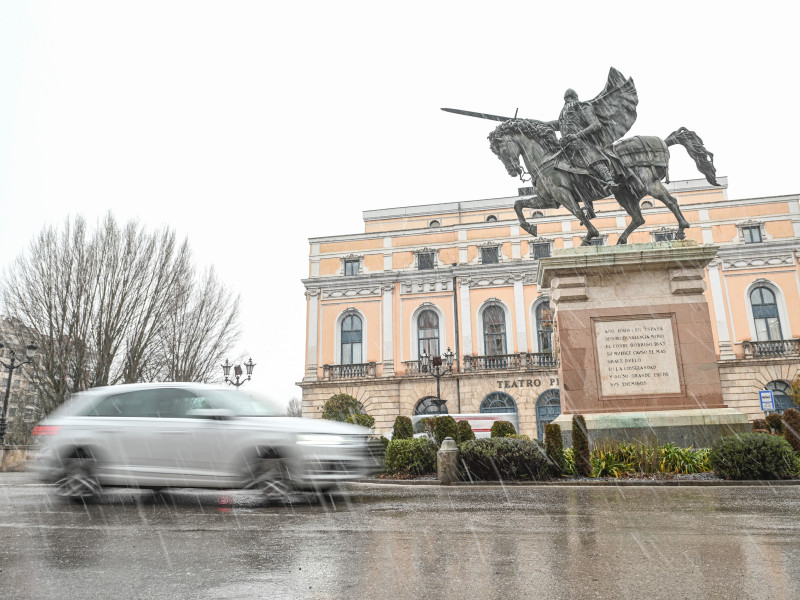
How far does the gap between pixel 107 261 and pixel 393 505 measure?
76.9ft

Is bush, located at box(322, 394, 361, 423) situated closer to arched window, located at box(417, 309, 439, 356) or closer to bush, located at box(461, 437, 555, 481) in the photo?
arched window, located at box(417, 309, 439, 356)

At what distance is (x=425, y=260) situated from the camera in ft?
124

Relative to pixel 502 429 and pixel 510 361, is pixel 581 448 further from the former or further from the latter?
pixel 510 361

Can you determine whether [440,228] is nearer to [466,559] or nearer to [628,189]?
[628,189]

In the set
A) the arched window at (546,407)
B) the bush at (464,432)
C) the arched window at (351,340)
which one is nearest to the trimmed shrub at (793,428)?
the bush at (464,432)

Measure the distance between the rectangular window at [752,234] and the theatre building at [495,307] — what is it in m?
0.10

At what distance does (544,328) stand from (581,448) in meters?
26.3

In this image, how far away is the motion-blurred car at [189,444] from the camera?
6.50 meters

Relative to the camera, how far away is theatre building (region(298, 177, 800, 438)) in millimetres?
32750

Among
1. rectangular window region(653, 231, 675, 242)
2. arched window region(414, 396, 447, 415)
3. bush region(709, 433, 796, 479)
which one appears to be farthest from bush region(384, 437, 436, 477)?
rectangular window region(653, 231, 675, 242)

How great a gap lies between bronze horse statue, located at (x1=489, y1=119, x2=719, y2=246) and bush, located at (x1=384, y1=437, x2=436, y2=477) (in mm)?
4681

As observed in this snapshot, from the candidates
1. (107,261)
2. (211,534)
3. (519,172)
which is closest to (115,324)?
(107,261)

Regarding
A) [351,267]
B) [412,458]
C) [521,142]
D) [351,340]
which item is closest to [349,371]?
[351,340]

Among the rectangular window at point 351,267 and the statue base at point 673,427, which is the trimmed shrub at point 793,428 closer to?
the statue base at point 673,427
